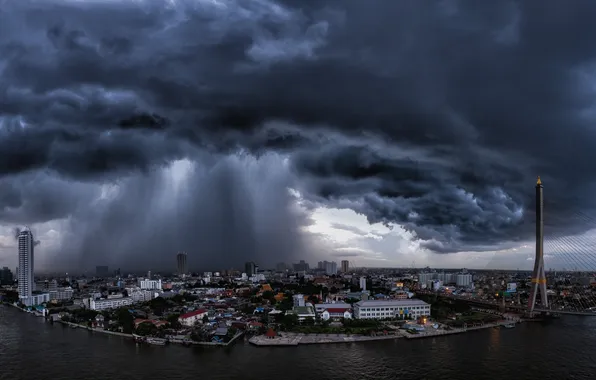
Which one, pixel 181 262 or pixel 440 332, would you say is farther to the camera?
pixel 181 262

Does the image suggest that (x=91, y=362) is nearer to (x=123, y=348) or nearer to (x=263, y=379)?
(x=123, y=348)

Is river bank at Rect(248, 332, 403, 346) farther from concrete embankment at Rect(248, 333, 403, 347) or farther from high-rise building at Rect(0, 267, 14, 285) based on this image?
high-rise building at Rect(0, 267, 14, 285)

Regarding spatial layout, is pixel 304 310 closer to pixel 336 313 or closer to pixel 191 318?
pixel 336 313

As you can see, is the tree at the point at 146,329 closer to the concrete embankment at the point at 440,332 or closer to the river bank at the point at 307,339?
the river bank at the point at 307,339

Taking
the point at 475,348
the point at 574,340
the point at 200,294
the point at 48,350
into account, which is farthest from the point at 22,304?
the point at 574,340

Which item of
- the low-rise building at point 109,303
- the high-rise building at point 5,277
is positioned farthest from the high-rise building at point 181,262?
the low-rise building at point 109,303

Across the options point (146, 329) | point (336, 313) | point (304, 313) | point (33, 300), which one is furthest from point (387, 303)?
point (33, 300)

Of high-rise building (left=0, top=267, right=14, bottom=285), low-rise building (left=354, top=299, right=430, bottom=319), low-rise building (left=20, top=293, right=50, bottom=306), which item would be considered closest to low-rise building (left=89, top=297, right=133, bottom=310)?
low-rise building (left=20, top=293, right=50, bottom=306)
